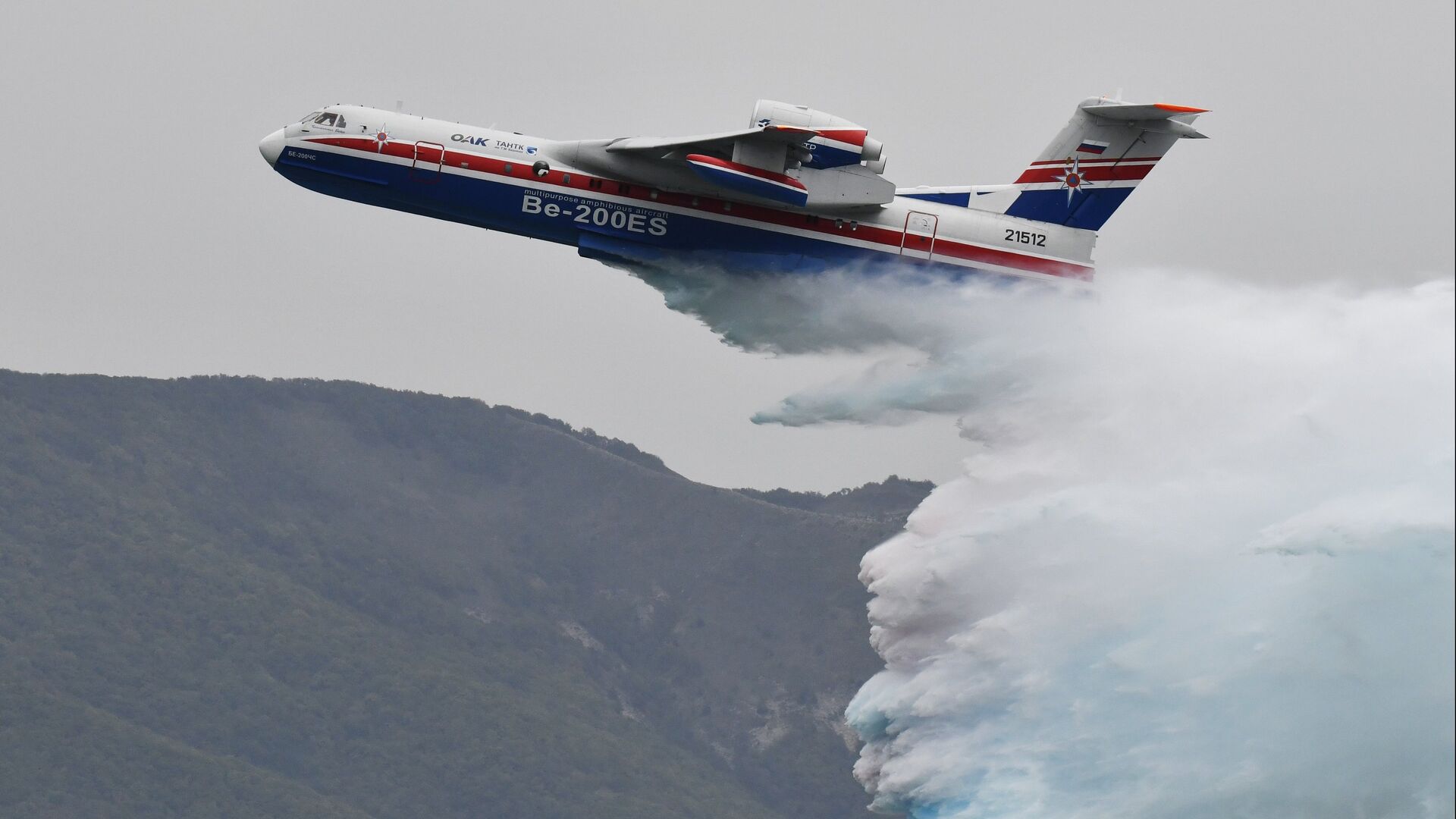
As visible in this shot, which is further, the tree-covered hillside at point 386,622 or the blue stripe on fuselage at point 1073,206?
the tree-covered hillside at point 386,622

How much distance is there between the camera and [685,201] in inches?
1203

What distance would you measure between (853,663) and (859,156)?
107219mm

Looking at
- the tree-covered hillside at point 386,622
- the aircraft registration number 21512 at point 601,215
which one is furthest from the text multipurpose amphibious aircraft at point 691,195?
the tree-covered hillside at point 386,622

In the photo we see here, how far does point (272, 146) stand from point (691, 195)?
7.26m

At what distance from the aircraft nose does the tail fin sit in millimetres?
11864

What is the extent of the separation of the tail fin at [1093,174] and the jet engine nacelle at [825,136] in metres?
2.82

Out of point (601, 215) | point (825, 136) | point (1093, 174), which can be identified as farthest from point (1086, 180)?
point (601, 215)

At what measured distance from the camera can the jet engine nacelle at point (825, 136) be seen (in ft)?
96.4

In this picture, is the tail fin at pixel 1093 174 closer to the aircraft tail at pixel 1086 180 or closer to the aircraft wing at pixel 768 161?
the aircraft tail at pixel 1086 180

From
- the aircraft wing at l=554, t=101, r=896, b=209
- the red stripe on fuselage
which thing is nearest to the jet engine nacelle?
the aircraft wing at l=554, t=101, r=896, b=209

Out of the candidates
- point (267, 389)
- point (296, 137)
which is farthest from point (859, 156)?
point (267, 389)

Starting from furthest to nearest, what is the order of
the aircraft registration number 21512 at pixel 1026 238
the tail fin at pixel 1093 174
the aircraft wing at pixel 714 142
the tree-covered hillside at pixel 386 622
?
the tree-covered hillside at pixel 386 622
the tail fin at pixel 1093 174
the aircraft registration number 21512 at pixel 1026 238
the aircraft wing at pixel 714 142

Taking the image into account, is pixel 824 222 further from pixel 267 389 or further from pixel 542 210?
pixel 267 389

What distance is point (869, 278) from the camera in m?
30.8
